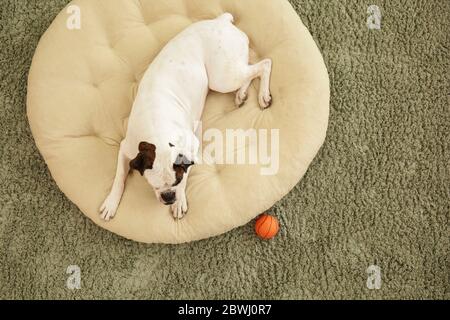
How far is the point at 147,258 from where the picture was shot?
9.27ft

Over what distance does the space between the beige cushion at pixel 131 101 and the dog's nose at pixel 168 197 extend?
0.24 metres

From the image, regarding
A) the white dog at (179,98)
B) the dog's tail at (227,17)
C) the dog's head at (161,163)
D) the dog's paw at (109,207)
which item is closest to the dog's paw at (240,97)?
the white dog at (179,98)

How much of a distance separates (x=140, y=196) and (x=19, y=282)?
99cm

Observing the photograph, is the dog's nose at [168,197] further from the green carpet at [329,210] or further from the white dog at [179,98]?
the green carpet at [329,210]

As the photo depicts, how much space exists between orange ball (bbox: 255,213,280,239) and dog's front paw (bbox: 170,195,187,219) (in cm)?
49

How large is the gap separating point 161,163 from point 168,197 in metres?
0.22

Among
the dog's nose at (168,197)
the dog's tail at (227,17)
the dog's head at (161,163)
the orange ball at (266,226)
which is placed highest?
the dog's tail at (227,17)

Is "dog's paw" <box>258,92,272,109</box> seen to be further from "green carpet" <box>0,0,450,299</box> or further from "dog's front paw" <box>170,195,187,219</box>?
"dog's front paw" <box>170,195,187,219</box>

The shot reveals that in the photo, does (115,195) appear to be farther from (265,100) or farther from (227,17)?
(227,17)

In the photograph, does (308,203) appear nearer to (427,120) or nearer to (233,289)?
(233,289)

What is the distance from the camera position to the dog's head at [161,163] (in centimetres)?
215

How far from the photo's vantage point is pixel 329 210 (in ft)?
9.46

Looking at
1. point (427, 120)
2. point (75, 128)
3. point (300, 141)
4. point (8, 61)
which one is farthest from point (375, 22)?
point (8, 61)

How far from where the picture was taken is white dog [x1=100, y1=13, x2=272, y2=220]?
2.19m
